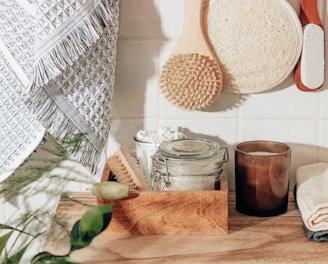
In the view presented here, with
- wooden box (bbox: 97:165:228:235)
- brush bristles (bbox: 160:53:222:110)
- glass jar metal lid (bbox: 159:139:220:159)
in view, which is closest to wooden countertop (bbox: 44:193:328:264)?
wooden box (bbox: 97:165:228:235)

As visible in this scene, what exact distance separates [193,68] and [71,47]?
243mm

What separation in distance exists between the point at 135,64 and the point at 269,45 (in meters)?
0.26

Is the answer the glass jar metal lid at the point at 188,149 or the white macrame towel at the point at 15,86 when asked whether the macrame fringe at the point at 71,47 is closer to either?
the white macrame towel at the point at 15,86

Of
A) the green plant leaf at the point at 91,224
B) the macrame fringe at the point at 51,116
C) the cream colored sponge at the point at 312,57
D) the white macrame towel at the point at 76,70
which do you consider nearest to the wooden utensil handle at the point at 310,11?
the cream colored sponge at the point at 312,57

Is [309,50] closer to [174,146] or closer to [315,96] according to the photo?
[315,96]

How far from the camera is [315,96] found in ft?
4.32

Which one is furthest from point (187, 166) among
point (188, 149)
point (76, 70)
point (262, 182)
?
point (76, 70)

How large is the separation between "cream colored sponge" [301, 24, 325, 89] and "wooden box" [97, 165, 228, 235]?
288 mm

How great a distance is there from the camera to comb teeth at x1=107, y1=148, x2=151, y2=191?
3.86 ft

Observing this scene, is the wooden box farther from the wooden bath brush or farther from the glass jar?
the wooden bath brush

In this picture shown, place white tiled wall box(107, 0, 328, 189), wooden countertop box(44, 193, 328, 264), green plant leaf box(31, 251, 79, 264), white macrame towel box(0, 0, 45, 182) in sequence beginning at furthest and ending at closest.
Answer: white tiled wall box(107, 0, 328, 189) < white macrame towel box(0, 0, 45, 182) < wooden countertop box(44, 193, 328, 264) < green plant leaf box(31, 251, 79, 264)

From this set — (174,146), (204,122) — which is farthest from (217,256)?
(204,122)

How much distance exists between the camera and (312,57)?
1.26 meters

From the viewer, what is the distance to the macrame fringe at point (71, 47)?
1122 millimetres
